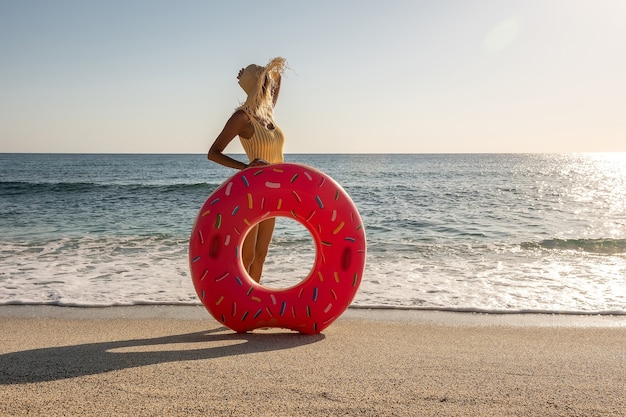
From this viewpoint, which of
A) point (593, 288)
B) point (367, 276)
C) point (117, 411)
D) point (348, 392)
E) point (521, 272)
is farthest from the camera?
point (521, 272)

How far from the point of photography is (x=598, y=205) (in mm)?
16812

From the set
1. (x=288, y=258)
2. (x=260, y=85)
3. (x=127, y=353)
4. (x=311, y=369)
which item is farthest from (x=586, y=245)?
(x=127, y=353)

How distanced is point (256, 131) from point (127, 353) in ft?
5.18

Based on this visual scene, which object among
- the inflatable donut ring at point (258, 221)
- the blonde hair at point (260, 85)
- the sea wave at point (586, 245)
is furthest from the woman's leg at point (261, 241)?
the sea wave at point (586, 245)

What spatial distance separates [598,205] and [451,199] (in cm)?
437

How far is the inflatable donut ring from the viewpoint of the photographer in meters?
3.52

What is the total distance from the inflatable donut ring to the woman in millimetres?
266

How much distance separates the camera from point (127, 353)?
315 cm

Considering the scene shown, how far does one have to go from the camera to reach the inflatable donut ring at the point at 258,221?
3.52 m

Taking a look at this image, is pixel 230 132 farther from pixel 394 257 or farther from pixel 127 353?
pixel 394 257

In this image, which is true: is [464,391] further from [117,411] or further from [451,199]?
[451,199]

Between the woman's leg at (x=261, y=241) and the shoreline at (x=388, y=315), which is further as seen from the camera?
the shoreline at (x=388, y=315)

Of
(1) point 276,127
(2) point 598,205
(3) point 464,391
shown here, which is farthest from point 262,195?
(2) point 598,205

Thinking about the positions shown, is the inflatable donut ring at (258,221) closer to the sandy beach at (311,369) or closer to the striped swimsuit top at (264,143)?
the sandy beach at (311,369)
